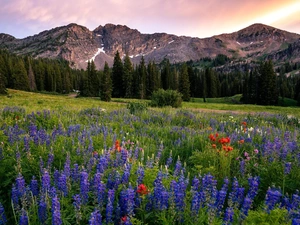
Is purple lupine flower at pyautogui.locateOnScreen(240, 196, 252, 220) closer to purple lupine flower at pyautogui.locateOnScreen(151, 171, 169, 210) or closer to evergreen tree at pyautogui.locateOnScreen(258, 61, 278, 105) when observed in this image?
purple lupine flower at pyautogui.locateOnScreen(151, 171, 169, 210)

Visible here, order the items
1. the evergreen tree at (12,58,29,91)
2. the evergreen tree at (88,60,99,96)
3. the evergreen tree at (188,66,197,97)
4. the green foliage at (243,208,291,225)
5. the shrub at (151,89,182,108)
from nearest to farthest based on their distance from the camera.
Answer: the green foliage at (243,208,291,225)
the shrub at (151,89,182,108)
the evergreen tree at (88,60,99,96)
the evergreen tree at (12,58,29,91)
the evergreen tree at (188,66,197,97)

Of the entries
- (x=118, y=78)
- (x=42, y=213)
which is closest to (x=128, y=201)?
(x=42, y=213)

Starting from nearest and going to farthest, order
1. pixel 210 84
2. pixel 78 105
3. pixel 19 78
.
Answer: pixel 78 105
pixel 19 78
pixel 210 84

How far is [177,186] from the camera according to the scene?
2557mm

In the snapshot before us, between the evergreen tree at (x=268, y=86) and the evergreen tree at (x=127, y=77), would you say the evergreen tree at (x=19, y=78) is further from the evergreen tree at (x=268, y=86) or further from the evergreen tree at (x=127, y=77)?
the evergreen tree at (x=268, y=86)

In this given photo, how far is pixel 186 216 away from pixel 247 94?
268 ft

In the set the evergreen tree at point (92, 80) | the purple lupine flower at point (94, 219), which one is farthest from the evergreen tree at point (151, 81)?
the purple lupine flower at point (94, 219)

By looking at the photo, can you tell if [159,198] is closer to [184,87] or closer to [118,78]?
[118,78]

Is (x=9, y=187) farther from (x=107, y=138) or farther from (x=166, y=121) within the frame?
(x=166, y=121)

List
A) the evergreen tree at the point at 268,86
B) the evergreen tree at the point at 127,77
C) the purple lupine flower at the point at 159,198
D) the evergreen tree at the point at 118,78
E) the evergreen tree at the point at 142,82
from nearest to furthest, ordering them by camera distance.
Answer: the purple lupine flower at the point at 159,198 → the evergreen tree at the point at 127,77 → the evergreen tree at the point at 142,82 → the evergreen tree at the point at 268,86 → the evergreen tree at the point at 118,78

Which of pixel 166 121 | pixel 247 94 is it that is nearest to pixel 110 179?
pixel 166 121

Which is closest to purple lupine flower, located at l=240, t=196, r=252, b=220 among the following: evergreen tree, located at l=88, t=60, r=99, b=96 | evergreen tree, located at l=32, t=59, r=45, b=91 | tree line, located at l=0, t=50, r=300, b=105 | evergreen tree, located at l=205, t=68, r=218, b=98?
Answer: tree line, located at l=0, t=50, r=300, b=105

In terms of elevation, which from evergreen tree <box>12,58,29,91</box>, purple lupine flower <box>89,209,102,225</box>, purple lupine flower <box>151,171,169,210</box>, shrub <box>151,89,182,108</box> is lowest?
purple lupine flower <box>151,171,169,210</box>

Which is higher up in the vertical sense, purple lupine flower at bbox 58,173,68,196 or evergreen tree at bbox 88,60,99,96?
evergreen tree at bbox 88,60,99,96
